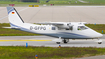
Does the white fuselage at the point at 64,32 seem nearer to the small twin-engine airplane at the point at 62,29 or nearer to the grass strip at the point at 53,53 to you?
the small twin-engine airplane at the point at 62,29

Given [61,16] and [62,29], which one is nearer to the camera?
[62,29]

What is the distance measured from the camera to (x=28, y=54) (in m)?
20.3

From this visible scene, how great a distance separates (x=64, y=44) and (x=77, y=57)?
7319 millimetres

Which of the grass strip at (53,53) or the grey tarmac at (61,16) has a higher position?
the grass strip at (53,53)

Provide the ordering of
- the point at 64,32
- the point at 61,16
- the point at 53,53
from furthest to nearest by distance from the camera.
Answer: the point at 61,16 → the point at 64,32 → the point at 53,53

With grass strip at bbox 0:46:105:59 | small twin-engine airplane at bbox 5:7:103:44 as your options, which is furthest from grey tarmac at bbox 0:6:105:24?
grass strip at bbox 0:46:105:59

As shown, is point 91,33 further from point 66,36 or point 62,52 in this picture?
point 62,52

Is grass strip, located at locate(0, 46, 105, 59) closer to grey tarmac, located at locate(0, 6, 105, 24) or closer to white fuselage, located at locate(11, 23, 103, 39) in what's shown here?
white fuselage, located at locate(11, 23, 103, 39)

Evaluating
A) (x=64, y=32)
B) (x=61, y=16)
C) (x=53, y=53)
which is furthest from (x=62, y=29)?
(x=61, y=16)

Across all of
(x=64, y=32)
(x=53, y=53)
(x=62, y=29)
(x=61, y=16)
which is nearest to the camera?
(x=53, y=53)

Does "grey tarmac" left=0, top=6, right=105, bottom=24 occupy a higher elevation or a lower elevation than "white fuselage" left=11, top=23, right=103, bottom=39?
lower

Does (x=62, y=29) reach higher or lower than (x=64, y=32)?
higher

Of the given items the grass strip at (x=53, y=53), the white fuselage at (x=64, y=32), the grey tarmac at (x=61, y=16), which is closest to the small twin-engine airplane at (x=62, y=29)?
the white fuselage at (x=64, y=32)

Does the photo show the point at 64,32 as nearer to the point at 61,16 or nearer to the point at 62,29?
the point at 62,29
